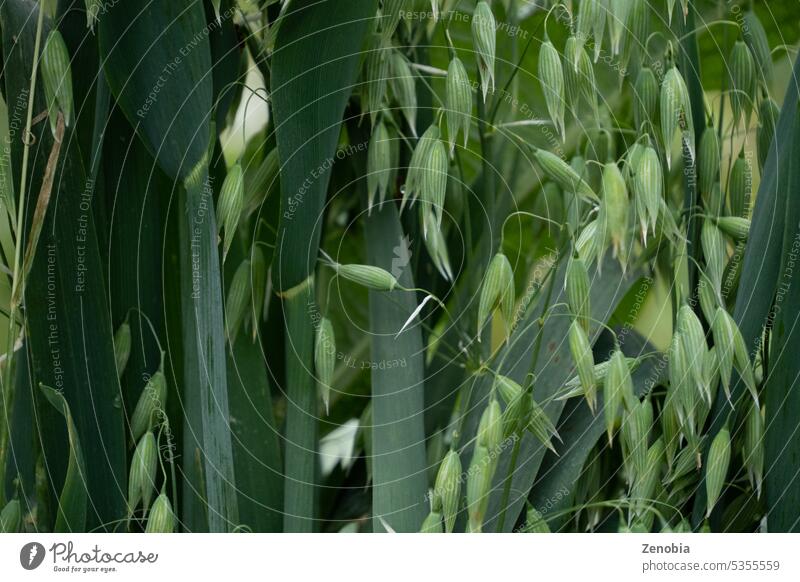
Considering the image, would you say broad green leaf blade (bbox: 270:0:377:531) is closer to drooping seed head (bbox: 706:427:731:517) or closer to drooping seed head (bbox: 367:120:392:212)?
drooping seed head (bbox: 367:120:392:212)

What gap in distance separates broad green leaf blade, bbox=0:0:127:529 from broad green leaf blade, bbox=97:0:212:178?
31mm

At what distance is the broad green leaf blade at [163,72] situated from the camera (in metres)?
0.33

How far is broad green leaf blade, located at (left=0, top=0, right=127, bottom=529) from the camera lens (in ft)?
1.09

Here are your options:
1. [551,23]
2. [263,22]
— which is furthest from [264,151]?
[551,23]

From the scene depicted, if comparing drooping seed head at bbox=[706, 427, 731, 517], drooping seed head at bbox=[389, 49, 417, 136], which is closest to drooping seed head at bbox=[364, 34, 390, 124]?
drooping seed head at bbox=[389, 49, 417, 136]

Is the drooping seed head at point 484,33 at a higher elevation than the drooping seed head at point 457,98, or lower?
higher

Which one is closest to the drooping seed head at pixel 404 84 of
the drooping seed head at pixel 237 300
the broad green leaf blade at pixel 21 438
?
the drooping seed head at pixel 237 300

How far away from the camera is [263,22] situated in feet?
1.14

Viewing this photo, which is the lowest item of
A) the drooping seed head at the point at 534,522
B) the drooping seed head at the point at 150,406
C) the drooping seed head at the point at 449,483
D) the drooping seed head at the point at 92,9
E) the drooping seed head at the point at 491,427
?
the drooping seed head at the point at 534,522

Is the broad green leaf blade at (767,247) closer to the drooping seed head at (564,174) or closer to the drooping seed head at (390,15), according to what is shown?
the drooping seed head at (564,174)

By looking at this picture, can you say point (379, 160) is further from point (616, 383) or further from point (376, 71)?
point (616, 383)

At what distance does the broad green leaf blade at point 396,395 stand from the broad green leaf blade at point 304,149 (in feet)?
0.10

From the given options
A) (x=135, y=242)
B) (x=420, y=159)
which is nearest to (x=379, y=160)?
(x=420, y=159)
